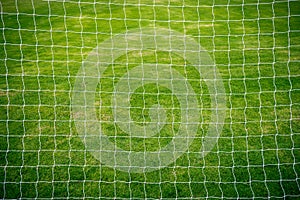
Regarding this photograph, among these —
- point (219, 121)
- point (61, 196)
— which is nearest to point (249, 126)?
point (219, 121)

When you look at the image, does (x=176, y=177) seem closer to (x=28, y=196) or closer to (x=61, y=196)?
(x=61, y=196)

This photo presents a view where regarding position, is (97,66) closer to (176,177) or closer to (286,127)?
(176,177)

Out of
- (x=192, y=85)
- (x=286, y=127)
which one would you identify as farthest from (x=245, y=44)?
(x=286, y=127)

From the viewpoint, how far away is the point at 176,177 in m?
3.15

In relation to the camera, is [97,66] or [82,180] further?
[97,66]

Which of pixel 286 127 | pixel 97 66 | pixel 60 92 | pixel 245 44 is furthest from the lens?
pixel 245 44

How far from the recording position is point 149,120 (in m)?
4.06

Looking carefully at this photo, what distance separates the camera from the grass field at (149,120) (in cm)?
303

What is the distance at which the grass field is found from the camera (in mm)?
3027

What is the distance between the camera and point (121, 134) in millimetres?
3811

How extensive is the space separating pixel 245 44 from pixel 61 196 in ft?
18.3

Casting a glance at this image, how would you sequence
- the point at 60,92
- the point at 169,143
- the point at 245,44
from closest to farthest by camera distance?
the point at 169,143 < the point at 60,92 < the point at 245,44

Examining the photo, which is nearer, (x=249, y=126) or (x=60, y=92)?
(x=249, y=126)

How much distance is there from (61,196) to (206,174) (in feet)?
5.31
